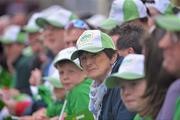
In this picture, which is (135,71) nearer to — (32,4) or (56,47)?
(56,47)

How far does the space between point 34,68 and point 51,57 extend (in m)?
0.78

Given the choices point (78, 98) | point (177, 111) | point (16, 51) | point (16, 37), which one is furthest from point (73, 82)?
point (16, 37)

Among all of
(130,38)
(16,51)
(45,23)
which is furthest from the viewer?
(16,51)

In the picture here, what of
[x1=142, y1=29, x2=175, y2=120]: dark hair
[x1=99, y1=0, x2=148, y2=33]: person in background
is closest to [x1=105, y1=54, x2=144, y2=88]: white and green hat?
[x1=142, y1=29, x2=175, y2=120]: dark hair

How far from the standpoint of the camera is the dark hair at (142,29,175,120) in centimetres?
484

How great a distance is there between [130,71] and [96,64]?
4.10 feet

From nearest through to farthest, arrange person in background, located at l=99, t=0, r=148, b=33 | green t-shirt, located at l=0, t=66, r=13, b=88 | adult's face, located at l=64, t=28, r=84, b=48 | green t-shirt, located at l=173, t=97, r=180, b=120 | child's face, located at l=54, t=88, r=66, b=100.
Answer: green t-shirt, located at l=173, t=97, r=180, b=120 → person in background, located at l=99, t=0, r=148, b=33 → adult's face, located at l=64, t=28, r=84, b=48 → child's face, located at l=54, t=88, r=66, b=100 → green t-shirt, located at l=0, t=66, r=13, b=88

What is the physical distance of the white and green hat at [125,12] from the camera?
7.93 m

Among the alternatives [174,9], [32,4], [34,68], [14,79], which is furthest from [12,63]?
[32,4]

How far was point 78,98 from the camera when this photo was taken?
23.2 ft

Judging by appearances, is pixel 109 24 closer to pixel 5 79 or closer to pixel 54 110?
pixel 54 110

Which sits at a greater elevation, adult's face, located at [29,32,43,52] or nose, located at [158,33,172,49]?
nose, located at [158,33,172,49]

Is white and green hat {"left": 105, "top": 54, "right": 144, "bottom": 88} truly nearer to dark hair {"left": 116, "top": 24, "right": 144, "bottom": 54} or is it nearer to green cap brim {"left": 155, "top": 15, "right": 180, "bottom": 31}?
green cap brim {"left": 155, "top": 15, "right": 180, "bottom": 31}

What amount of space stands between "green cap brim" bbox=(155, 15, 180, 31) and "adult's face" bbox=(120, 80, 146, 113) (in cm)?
52
